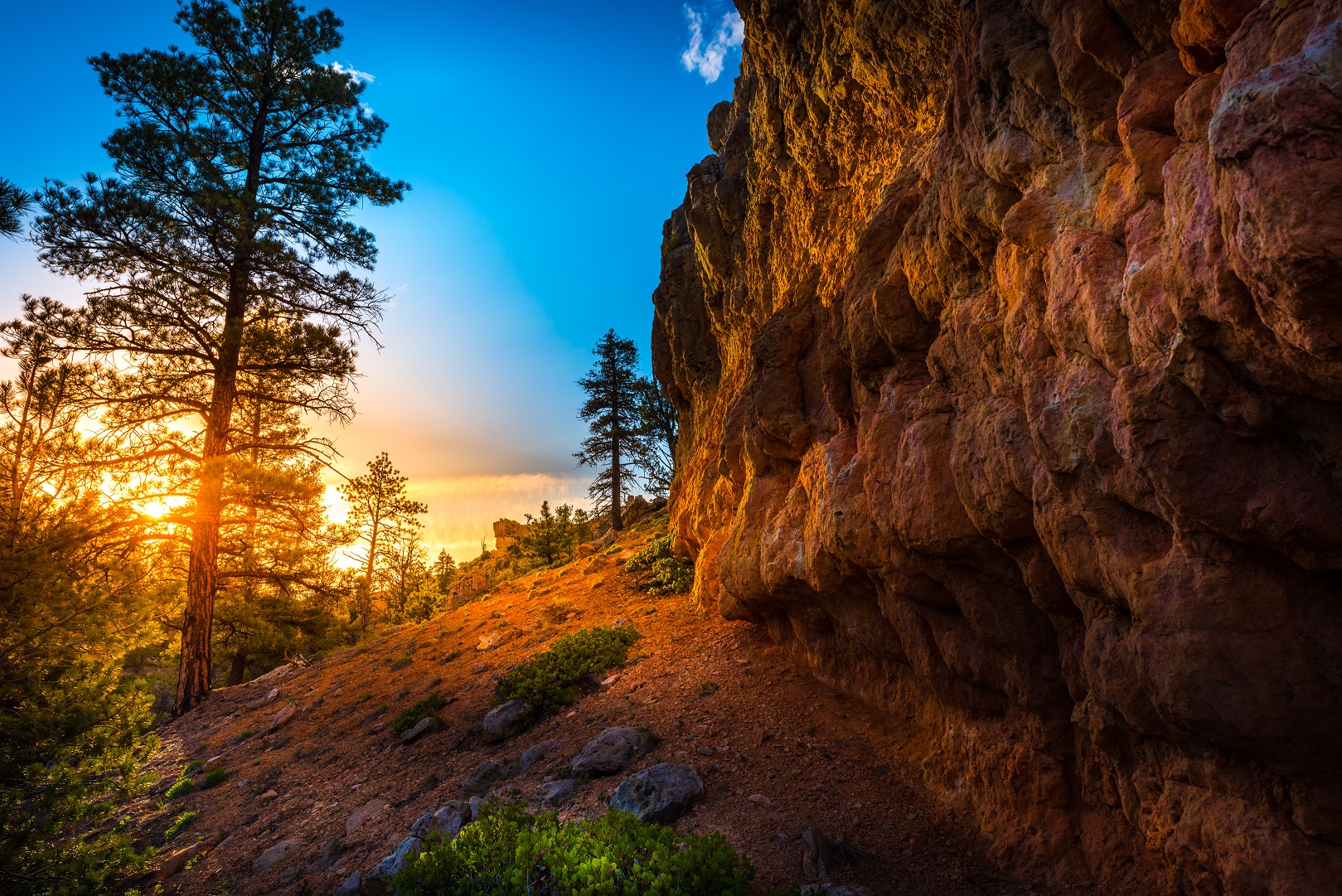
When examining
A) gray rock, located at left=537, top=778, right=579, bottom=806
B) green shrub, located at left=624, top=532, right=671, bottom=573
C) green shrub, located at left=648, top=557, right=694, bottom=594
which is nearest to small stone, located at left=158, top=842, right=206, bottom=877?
gray rock, located at left=537, top=778, right=579, bottom=806

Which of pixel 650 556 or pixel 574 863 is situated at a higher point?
pixel 650 556

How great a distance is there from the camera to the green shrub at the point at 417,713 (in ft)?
32.3

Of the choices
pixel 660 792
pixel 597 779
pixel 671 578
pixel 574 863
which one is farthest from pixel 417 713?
pixel 574 863

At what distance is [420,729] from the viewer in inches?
375

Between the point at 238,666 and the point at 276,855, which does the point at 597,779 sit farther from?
the point at 238,666

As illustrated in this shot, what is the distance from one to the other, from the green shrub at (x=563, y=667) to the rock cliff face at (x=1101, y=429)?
4.28 meters

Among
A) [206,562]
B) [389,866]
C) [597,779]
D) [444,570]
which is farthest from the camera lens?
[444,570]

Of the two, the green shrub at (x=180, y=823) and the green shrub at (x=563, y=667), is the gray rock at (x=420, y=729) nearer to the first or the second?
the green shrub at (x=563, y=667)

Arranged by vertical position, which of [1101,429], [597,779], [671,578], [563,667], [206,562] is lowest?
[597,779]

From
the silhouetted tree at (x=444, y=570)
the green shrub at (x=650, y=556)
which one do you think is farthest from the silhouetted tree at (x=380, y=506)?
the green shrub at (x=650, y=556)

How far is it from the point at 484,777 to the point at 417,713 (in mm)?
3317

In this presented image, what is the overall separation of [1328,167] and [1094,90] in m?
2.15

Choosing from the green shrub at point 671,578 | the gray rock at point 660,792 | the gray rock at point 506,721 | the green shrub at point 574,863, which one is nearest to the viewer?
the green shrub at point 574,863

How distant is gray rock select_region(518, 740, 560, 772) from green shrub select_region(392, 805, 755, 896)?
8.40 ft
